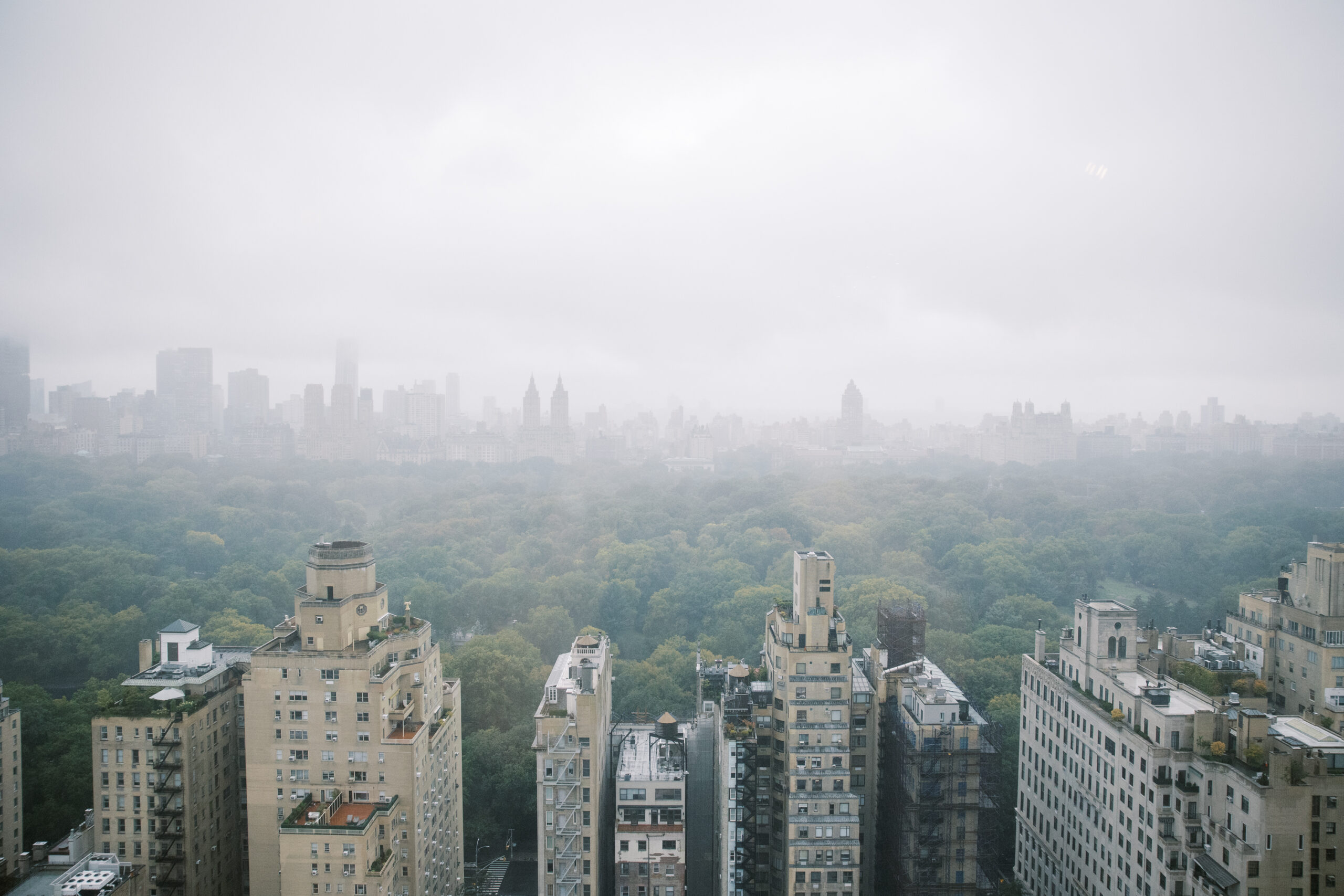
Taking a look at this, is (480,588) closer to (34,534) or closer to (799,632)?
(799,632)

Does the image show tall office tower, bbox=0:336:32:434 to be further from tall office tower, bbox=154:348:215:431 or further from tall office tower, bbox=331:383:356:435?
tall office tower, bbox=331:383:356:435

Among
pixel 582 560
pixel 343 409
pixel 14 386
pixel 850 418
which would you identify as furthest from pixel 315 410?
pixel 850 418

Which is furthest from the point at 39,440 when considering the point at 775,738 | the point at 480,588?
the point at 775,738

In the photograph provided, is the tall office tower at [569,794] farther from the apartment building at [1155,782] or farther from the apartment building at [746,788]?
the apartment building at [1155,782]

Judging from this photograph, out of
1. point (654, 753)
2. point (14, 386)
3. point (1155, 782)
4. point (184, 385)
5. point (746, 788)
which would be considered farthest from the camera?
point (184, 385)

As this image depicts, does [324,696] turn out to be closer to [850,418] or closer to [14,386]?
[14,386]

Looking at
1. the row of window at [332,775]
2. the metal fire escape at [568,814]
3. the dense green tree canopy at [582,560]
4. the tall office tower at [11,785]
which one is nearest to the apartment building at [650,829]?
the metal fire escape at [568,814]

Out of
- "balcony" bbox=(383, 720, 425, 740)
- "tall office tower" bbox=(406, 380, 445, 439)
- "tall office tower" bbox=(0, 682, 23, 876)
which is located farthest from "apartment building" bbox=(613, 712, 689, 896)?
"tall office tower" bbox=(406, 380, 445, 439)
